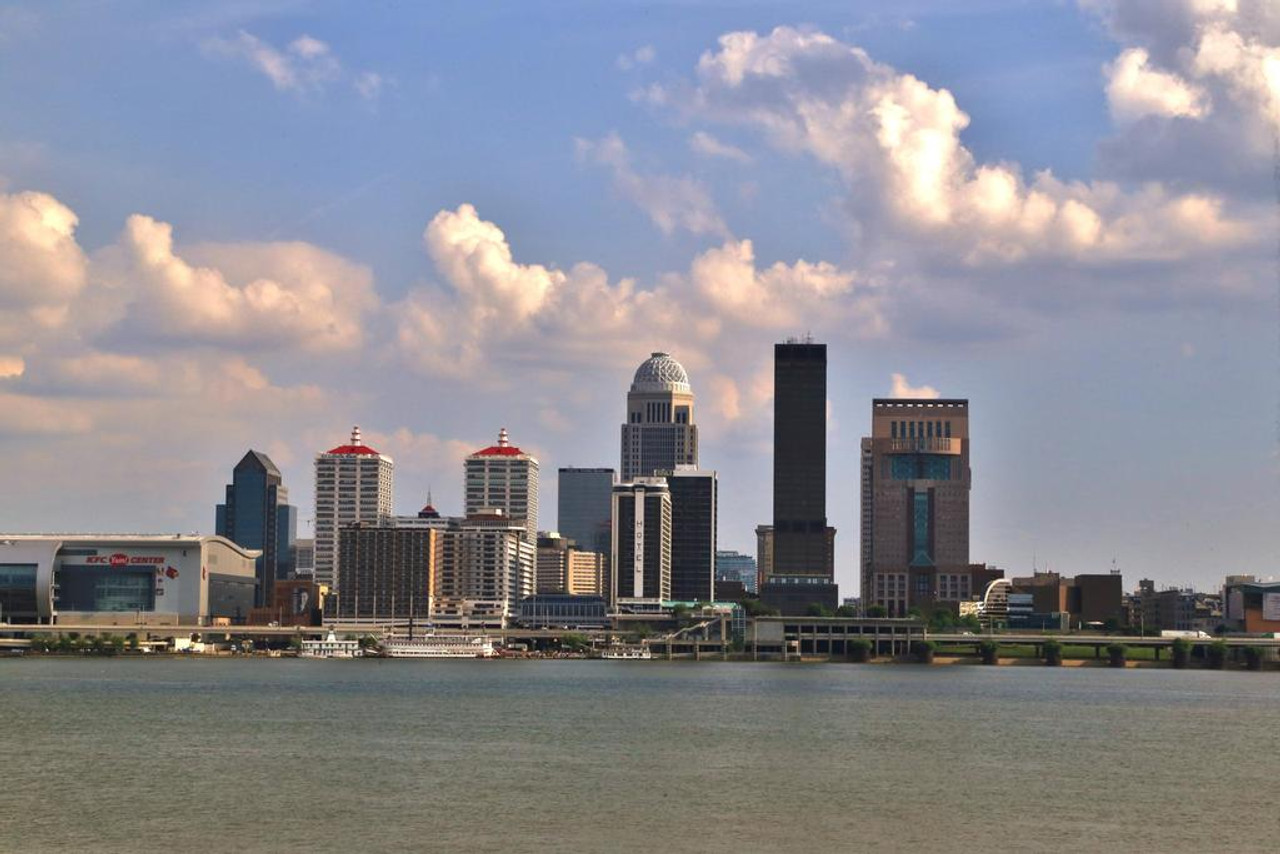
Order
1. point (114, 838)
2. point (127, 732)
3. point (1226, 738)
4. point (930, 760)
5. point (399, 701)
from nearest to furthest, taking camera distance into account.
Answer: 1. point (114, 838)
2. point (930, 760)
3. point (127, 732)
4. point (1226, 738)
5. point (399, 701)

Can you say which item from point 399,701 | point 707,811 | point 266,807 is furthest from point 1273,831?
point 399,701

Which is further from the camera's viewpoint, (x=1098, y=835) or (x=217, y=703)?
(x=217, y=703)

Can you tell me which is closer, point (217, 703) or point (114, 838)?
point (114, 838)

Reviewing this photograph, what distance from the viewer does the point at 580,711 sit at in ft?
472

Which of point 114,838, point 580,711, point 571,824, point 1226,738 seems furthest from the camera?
point 580,711

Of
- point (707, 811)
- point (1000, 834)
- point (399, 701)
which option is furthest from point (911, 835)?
point (399, 701)

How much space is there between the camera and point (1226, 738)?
12775cm

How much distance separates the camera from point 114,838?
71312 mm

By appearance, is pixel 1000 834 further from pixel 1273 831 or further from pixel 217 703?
pixel 217 703

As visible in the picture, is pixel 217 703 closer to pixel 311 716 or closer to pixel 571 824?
pixel 311 716

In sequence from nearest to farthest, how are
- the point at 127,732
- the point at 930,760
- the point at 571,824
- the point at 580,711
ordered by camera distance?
the point at 571,824 < the point at 930,760 < the point at 127,732 < the point at 580,711

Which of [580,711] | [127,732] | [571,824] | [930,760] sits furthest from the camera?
[580,711]

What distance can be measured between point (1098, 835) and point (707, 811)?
52.4 ft

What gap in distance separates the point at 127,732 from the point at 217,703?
110 ft
